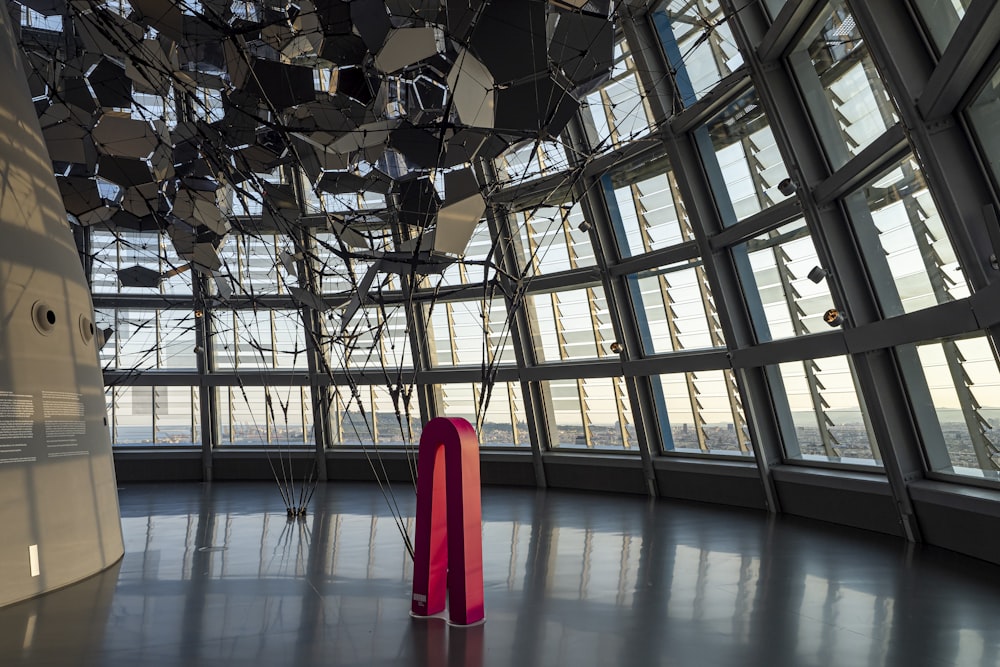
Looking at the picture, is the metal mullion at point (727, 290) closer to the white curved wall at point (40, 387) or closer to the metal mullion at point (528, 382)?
the metal mullion at point (528, 382)

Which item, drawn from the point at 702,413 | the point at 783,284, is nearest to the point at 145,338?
the point at 702,413

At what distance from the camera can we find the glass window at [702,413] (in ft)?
28.8

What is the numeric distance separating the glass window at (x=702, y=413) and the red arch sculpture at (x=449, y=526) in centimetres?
516

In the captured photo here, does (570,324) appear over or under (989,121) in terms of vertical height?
under

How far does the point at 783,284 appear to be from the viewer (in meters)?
7.68

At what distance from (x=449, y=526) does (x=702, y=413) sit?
224 inches

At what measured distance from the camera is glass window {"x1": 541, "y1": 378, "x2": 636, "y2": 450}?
10266 mm

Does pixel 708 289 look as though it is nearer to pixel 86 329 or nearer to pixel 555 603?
pixel 555 603

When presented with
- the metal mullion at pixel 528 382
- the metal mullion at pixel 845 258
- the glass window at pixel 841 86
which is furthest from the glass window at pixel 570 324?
the glass window at pixel 841 86

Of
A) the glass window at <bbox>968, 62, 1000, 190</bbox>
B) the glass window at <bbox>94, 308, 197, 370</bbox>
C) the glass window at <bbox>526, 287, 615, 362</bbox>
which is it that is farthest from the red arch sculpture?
the glass window at <bbox>94, 308, 197, 370</bbox>

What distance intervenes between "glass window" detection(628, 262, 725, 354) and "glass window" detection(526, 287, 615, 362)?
2.20 ft

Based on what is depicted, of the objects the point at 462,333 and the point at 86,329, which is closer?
the point at 86,329

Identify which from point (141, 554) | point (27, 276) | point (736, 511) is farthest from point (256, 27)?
point (736, 511)

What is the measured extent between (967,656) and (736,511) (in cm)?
479
